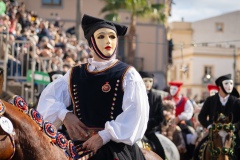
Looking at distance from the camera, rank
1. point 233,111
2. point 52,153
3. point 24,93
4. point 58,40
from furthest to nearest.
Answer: point 58,40, point 24,93, point 233,111, point 52,153

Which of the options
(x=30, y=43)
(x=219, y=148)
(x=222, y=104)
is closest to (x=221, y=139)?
(x=219, y=148)

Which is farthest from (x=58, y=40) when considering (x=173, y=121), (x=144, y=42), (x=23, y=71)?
(x=144, y=42)

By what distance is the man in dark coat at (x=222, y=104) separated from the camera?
39.5 feet

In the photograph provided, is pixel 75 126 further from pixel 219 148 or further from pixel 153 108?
pixel 153 108

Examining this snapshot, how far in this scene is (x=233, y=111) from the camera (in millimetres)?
12047

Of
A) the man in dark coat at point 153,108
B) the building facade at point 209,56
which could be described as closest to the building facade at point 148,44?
the building facade at point 209,56

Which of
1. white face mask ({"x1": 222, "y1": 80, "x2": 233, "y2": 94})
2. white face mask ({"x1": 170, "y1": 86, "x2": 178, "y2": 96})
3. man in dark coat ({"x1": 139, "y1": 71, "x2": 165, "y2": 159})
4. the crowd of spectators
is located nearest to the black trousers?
man in dark coat ({"x1": 139, "y1": 71, "x2": 165, "y2": 159})

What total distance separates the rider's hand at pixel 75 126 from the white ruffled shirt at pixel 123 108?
5cm

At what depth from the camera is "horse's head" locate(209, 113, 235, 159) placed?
1093 cm

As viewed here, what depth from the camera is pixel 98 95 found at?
A: 5582 millimetres

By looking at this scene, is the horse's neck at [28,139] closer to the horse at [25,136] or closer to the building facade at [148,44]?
the horse at [25,136]

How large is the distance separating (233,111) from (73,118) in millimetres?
6947

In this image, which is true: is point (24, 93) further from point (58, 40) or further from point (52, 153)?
point (52, 153)

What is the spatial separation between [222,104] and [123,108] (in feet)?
22.9
